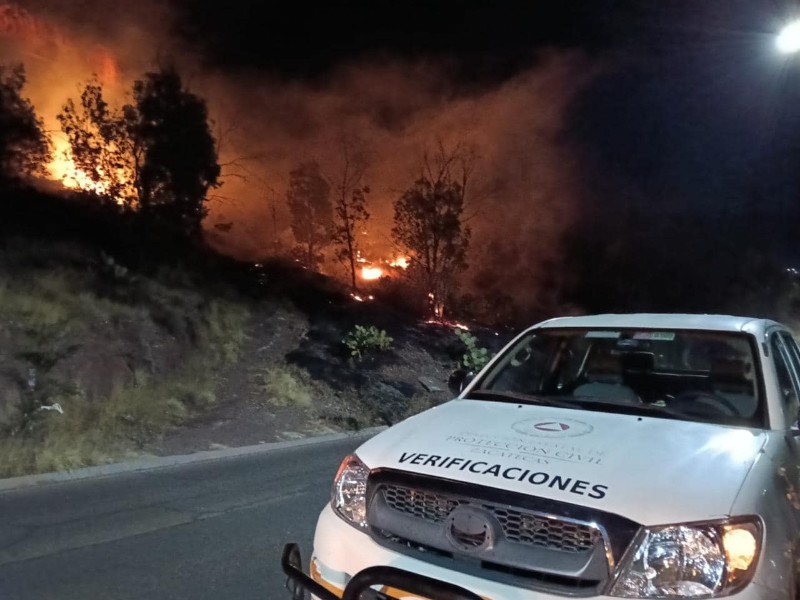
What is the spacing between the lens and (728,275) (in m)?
33.8

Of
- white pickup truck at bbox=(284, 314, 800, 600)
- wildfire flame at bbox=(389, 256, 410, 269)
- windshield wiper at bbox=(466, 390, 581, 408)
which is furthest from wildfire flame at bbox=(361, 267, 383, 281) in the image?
white pickup truck at bbox=(284, 314, 800, 600)

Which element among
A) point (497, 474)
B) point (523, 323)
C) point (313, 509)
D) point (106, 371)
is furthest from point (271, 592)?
point (523, 323)

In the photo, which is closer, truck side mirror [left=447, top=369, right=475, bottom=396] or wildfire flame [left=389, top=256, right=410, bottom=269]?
truck side mirror [left=447, top=369, right=475, bottom=396]

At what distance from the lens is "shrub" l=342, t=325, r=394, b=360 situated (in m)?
13.8

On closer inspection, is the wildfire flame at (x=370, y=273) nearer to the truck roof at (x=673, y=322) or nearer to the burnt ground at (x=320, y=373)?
the burnt ground at (x=320, y=373)

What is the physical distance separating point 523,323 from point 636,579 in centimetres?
2324

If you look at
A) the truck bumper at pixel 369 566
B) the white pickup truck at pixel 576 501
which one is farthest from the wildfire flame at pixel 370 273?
the truck bumper at pixel 369 566

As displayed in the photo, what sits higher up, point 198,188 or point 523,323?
point 198,188

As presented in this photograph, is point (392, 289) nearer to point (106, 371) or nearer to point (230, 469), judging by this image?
point (106, 371)

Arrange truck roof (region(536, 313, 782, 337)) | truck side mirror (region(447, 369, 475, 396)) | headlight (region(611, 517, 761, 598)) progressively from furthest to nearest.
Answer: truck side mirror (region(447, 369, 475, 396)), truck roof (region(536, 313, 782, 337)), headlight (region(611, 517, 761, 598))

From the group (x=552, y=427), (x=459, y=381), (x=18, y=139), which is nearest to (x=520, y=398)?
(x=459, y=381)

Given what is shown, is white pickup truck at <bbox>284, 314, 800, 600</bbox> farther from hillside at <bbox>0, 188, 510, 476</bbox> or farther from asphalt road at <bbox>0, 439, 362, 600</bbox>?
hillside at <bbox>0, 188, 510, 476</bbox>

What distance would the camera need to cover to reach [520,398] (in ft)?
12.6

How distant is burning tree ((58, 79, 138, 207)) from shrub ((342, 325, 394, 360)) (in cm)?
793
